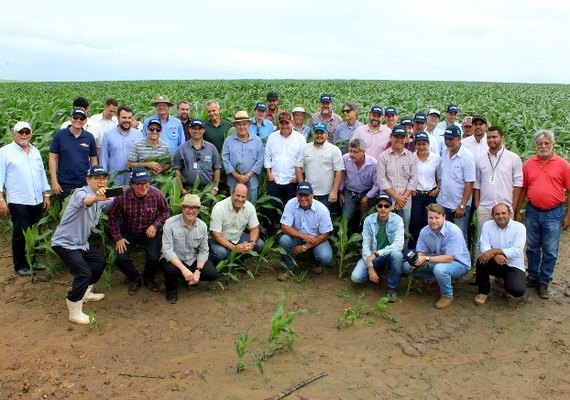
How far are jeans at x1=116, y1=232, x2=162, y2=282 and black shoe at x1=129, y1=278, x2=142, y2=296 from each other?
0.12 ft

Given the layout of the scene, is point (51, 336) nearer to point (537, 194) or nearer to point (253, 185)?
point (253, 185)

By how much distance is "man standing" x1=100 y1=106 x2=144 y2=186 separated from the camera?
6.34 metres

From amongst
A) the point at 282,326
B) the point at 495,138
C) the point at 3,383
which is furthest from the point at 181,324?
the point at 495,138

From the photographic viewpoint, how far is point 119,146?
6371 mm

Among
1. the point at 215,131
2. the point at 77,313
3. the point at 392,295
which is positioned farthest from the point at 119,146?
the point at 392,295

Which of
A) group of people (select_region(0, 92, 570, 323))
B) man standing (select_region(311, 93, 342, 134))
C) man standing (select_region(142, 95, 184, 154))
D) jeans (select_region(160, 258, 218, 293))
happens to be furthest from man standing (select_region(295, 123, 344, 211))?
man standing (select_region(142, 95, 184, 154))

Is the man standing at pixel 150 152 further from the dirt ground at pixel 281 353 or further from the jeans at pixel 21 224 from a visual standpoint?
the dirt ground at pixel 281 353

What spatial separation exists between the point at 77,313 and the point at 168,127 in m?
2.83

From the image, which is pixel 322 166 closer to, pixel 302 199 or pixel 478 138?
pixel 302 199

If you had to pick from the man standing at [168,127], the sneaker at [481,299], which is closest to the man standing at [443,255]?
the sneaker at [481,299]

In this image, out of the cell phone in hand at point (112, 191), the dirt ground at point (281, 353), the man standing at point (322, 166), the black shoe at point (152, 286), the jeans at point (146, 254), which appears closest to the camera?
the dirt ground at point (281, 353)

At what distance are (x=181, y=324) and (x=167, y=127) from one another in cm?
291

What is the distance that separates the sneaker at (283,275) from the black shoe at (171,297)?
4.14 feet

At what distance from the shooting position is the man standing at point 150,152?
20.4 feet
